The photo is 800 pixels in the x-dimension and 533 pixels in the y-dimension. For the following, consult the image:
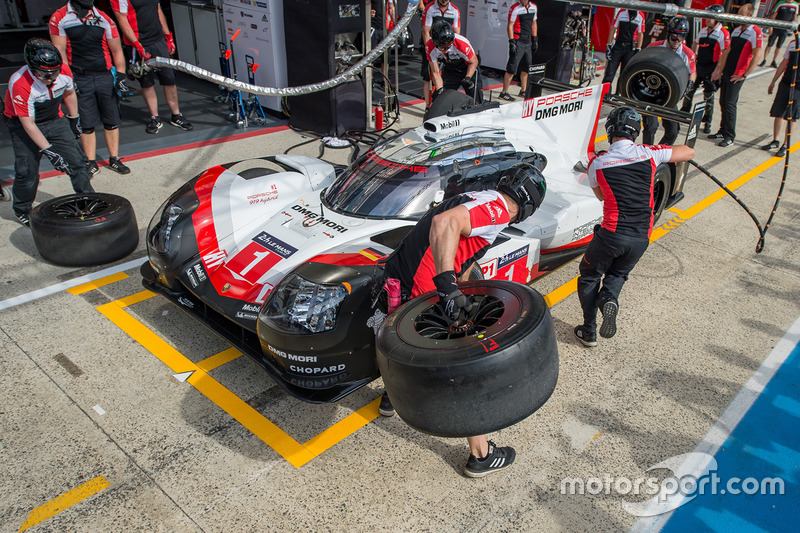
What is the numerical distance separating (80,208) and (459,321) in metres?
3.89

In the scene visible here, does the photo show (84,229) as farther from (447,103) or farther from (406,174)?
(447,103)

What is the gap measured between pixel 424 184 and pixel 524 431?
1.88 metres

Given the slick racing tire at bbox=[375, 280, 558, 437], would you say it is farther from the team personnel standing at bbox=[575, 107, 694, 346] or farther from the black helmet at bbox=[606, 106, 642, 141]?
the black helmet at bbox=[606, 106, 642, 141]

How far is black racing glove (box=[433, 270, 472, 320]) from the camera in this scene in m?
2.71

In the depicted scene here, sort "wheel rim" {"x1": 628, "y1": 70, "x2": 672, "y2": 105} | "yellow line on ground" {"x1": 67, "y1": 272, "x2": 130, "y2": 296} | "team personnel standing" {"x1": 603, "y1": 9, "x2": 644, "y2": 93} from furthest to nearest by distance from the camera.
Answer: "team personnel standing" {"x1": 603, "y1": 9, "x2": 644, "y2": 93}
"wheel rim" {"x1": 628, "y1": 70, "x2": 672, "y2": 105}
"yellow line on ground" {"x1": 67, "y1": 272, "x2": 130, "y2": 296}

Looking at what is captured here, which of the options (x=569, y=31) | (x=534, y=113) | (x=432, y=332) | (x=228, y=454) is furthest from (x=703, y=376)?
(x=569, y=31)

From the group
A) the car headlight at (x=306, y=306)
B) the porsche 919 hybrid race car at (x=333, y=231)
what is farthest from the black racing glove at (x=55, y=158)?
the car headlight at (x=306, y=306)

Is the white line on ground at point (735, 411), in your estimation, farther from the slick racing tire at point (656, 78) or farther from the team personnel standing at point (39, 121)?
the team personnel standing at point (39, 121)

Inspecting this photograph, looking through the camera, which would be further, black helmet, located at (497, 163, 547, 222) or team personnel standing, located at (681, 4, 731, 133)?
team personnel standing, located at (681, 4, 731, 133)

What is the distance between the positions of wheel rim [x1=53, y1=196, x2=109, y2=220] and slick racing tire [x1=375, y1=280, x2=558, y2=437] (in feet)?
11.4

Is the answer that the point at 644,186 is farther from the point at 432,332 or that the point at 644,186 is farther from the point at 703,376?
the point at 432,332

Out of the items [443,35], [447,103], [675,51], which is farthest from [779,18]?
[447,103]

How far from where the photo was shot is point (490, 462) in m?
3.14

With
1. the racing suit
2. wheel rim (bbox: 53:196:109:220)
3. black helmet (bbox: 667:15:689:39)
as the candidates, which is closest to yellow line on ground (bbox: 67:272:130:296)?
wheel rim (bbox: 53:196:109:220)
